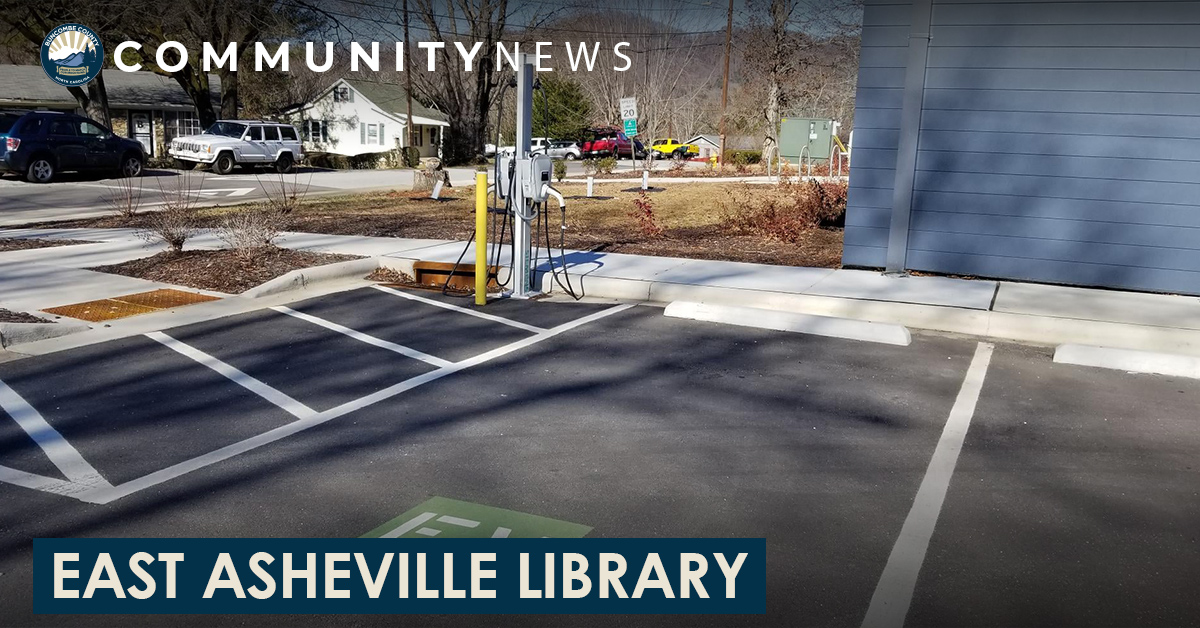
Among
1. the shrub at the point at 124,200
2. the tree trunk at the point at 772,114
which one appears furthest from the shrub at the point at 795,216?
the tree trunk at the point at 772,114

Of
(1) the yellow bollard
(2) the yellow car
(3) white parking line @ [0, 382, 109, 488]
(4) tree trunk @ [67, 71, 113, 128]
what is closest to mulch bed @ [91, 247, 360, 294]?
(1) the yellow bollard

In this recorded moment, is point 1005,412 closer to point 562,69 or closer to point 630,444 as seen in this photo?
point 630,444

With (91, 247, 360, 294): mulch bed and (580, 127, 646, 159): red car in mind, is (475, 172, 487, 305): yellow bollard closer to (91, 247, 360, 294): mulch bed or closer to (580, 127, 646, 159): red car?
(91, 247, 360, 294): mulch bed

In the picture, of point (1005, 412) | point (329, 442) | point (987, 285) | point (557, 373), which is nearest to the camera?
point (329, 442)

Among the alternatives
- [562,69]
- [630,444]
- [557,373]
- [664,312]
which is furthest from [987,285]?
[562,69]

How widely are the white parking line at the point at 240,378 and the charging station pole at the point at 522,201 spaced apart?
11.1 feet

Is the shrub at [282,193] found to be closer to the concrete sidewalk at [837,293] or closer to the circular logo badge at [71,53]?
the concrete sidewalk at [837,293]

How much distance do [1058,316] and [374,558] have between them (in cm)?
681

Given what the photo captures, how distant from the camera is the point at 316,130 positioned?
61594mm

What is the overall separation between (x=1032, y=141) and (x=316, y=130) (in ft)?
188

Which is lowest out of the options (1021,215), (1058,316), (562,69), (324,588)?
(324,588)

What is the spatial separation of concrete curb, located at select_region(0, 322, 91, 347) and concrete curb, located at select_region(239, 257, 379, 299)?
72.9 inches

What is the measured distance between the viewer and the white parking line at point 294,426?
480 centimetres

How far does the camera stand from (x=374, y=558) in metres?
4.09
